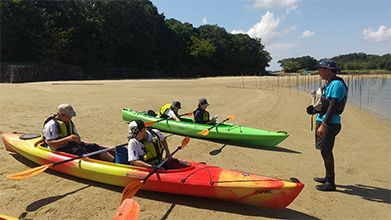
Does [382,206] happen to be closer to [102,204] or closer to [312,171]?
[312,171]

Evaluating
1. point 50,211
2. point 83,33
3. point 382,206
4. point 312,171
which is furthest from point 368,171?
point 83,33

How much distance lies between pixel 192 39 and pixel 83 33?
22.7m

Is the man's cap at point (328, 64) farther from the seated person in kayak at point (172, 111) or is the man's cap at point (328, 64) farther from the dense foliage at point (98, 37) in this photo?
the dense foliage at point (98, 37)

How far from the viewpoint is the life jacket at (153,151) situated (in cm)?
384

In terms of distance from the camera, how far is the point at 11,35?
2295 centimetres

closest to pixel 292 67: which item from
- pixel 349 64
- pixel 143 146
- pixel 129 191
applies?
pixel 349 64

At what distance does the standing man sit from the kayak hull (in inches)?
34.5

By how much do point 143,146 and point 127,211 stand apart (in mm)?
1099

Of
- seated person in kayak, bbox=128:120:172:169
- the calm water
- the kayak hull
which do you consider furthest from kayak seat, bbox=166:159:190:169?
the calm water

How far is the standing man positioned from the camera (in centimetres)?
342

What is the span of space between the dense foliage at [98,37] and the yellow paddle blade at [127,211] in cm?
2623

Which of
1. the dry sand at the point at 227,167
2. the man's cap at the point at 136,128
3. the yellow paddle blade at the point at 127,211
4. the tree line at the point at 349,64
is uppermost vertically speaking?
the tree line at the point at 349,64

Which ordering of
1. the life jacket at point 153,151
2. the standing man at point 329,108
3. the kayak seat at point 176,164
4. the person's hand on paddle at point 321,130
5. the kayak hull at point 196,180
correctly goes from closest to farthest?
1. the kayak hull at point 196,180
2. the standing man at point 329,108
3. the person's hand on paddle at point 321,130
4. the life jacket at point 153,151
5. the kayak seat at point 176,164

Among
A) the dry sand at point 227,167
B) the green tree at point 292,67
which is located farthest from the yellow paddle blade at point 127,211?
the green tree at point 292,67
